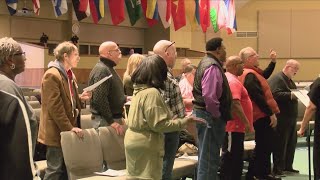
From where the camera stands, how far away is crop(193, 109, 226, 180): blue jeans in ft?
16.3

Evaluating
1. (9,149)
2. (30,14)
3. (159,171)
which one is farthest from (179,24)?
(9,149)

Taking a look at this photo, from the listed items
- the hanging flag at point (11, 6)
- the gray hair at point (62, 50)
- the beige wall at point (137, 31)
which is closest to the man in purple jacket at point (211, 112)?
the gray hair at point (62, 50)

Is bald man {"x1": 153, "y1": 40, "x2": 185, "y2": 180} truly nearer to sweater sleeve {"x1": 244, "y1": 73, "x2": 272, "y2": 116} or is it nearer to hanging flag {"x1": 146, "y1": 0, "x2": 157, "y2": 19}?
sweater sleeve {"x1": 244, "y1": 73, "x2": 272, "y2": 116}

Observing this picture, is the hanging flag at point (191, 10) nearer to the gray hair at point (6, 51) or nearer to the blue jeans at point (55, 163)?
the blue jeans at point (55, 163)

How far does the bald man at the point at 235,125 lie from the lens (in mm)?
5477

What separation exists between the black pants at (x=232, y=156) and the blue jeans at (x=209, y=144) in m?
0.61

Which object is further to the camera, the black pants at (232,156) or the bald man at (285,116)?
the bald man at (285,116)

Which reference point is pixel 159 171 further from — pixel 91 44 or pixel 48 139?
pixel 91 44

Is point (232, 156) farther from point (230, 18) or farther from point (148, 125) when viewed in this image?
point (230, 18)

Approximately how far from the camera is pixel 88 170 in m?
4.73

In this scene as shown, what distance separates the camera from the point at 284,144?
24.6 feet

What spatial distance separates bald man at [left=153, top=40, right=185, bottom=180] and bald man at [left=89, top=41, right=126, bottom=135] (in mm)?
467

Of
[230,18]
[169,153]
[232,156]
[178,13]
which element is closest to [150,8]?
[178,13]

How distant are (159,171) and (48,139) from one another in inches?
47.7
